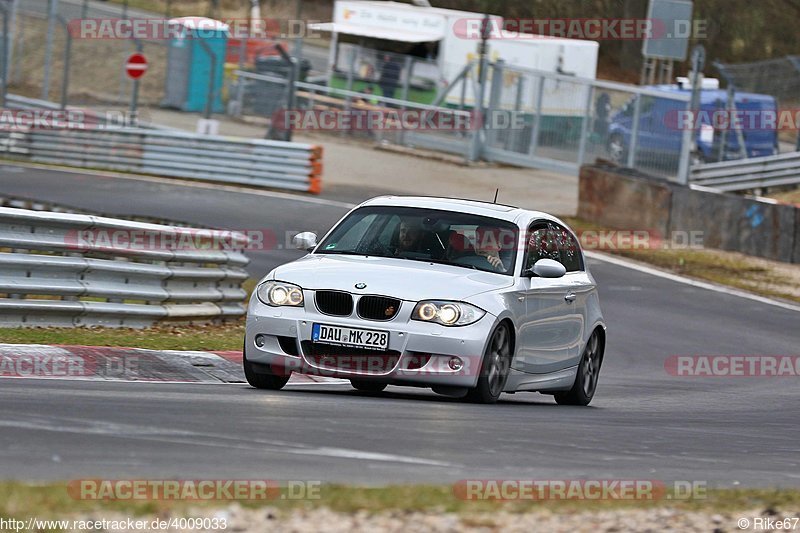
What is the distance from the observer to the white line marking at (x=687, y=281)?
2095 cm

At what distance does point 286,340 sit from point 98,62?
38667mm

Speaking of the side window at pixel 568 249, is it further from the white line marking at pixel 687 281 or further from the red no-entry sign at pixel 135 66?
the red no-entry sign at pixel 135 66

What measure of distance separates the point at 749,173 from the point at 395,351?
24358 millimetres

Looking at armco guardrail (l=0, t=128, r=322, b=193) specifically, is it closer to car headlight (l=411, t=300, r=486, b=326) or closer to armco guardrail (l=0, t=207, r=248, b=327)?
armco guardrail (l=0, t=207, r=248, b=327)

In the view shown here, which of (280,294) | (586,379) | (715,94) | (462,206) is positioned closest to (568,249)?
(586,379)

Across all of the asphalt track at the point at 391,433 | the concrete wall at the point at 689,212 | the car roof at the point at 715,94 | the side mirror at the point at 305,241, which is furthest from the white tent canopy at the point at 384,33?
the side mirror at the point at 305,241

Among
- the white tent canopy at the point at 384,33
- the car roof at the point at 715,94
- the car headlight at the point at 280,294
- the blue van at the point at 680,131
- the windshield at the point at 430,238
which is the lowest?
the car headlight at the point at 280,294

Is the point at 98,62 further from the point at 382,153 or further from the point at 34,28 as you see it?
the point at 382,153

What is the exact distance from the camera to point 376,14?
141ft

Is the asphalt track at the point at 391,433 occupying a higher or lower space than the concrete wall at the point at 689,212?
lower

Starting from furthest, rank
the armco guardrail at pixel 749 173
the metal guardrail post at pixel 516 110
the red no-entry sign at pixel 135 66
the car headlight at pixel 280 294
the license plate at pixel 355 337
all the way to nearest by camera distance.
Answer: the metal guardrail post at pixel 516 110 < the red no-entry sign at pixel 135 66 < the armco guardrail at pixel 749 173 < the car headlight at pixel 280 294 < the license plate at pixel 355 337

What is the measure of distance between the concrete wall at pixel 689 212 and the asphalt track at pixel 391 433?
1025cm

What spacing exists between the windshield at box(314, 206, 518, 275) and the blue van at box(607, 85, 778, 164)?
21.6 metres

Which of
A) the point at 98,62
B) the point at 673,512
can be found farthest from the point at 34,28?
the point at 673,512
